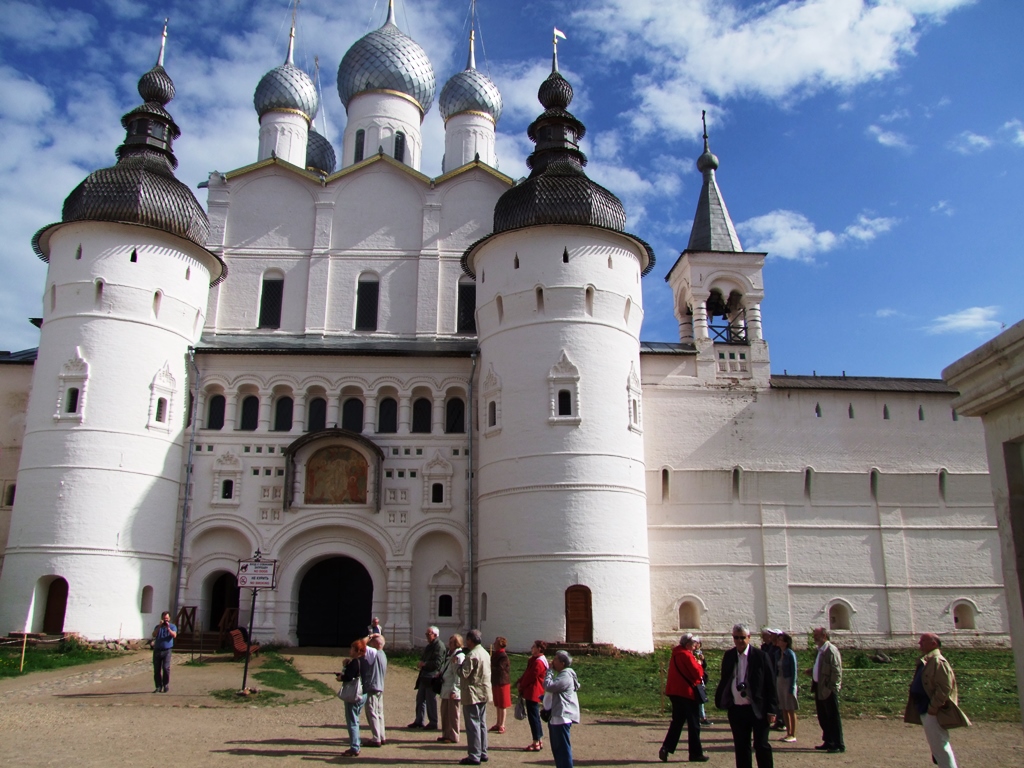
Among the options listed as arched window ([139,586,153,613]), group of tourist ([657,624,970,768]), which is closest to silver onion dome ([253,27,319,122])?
arched window ([139,586,153,613])

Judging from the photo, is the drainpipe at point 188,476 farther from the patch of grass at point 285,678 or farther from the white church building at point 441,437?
the patch of grass at point 285,678

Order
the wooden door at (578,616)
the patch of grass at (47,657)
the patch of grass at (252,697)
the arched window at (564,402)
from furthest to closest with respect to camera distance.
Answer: the arched window at (564,402)
the wooden door at (578,616)
the patch of grass at (47,657)
the patch of grass at (252,697)

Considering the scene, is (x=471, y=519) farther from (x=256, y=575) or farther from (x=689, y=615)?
(x=256, y=575)

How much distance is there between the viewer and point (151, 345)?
757 inches

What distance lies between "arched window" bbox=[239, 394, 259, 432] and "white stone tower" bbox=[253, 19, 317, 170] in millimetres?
8081

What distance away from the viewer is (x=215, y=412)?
20.5m

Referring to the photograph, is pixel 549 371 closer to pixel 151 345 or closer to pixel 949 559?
pixel 151 345

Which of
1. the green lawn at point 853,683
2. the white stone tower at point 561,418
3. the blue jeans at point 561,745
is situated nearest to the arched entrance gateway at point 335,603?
the green lawn at point 853,683

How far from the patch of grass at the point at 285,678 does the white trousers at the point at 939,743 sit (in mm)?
8362

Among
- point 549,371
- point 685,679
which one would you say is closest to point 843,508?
point 549,371

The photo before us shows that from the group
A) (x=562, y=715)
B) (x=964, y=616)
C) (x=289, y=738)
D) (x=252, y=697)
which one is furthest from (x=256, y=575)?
(x=964, y=616)

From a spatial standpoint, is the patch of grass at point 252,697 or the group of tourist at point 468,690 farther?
the patch of grass at point 252,697

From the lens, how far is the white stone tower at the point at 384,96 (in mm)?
25547

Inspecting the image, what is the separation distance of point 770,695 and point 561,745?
5.41 feet
